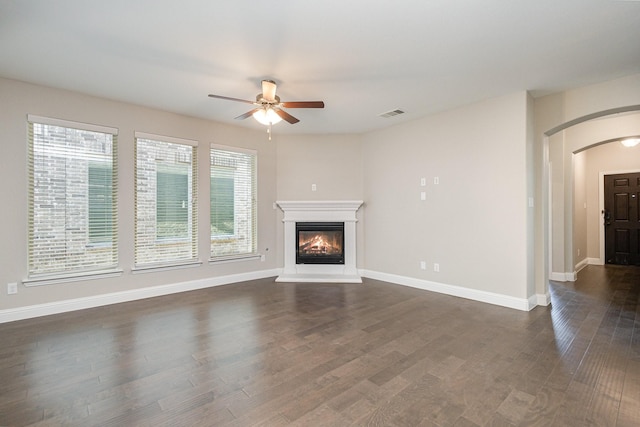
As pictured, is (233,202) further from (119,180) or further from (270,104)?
(270,104)

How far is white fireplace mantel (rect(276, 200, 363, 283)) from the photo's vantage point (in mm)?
5695

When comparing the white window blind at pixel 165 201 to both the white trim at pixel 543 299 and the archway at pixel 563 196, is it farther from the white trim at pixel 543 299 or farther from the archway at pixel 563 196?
the archway at pixel 563 196

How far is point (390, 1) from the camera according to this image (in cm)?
215

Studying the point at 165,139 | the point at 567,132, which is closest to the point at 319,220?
the point at 165,139

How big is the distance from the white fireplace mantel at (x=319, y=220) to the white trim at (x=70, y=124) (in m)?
2.85

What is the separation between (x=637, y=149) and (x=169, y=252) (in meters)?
9.74

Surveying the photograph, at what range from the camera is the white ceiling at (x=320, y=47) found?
2258 mm

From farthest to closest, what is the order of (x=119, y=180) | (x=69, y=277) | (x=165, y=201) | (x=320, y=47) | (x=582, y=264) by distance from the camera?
(x=582, y=264), (x=165, y=201), (x=119, y=180), (x=69, y=277), (x=320, y=47)

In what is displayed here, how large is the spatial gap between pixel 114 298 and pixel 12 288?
102 centimetres

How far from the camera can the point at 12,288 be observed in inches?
136

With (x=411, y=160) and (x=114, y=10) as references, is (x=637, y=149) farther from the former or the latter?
(x=114, y=10)

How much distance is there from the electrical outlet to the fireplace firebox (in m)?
3.84

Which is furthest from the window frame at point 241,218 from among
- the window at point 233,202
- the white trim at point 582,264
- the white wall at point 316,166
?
the white trim at point 582,264

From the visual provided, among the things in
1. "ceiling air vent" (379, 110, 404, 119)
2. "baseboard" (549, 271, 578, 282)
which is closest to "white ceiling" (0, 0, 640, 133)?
"ceiling air vent" (379, 110, 404, 119)
